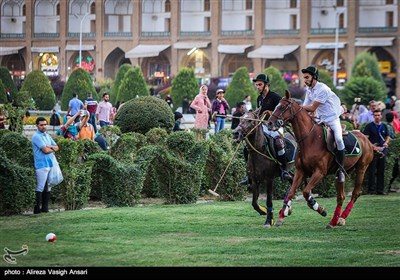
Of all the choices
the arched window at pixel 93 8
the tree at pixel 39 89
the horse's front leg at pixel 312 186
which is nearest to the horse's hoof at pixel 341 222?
the horse's front leg at pixel 312 186

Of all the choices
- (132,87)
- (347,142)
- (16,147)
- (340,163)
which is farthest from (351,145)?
(132,87)

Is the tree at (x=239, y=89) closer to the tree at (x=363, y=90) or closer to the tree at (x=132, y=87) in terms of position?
the tree at (x=363, y=90)

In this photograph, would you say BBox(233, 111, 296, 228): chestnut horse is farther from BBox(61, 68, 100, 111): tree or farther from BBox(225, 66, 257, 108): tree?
BBox(225, 66, 257, 108): tree

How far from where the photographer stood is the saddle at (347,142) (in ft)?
51.5

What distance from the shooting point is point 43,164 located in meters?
16.7

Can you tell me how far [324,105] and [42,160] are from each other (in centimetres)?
407

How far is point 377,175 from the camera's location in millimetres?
21719

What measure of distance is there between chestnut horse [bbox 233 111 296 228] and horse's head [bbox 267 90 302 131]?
0.64 metres

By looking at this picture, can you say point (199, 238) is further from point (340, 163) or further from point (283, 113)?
point (340, 163)

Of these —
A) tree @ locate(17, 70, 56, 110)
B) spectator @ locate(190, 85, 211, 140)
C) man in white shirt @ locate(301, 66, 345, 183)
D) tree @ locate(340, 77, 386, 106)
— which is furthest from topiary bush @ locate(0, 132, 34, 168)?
tree @ locate(340, 77, 386, 106)

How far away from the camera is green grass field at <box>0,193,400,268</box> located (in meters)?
11.7

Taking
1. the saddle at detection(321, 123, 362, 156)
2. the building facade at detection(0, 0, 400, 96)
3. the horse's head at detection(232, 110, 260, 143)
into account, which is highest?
the building facade at detection(0, 0, 400, 96)

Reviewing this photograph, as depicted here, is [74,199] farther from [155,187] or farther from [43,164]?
[155,187]

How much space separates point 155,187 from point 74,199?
2.76 meters
